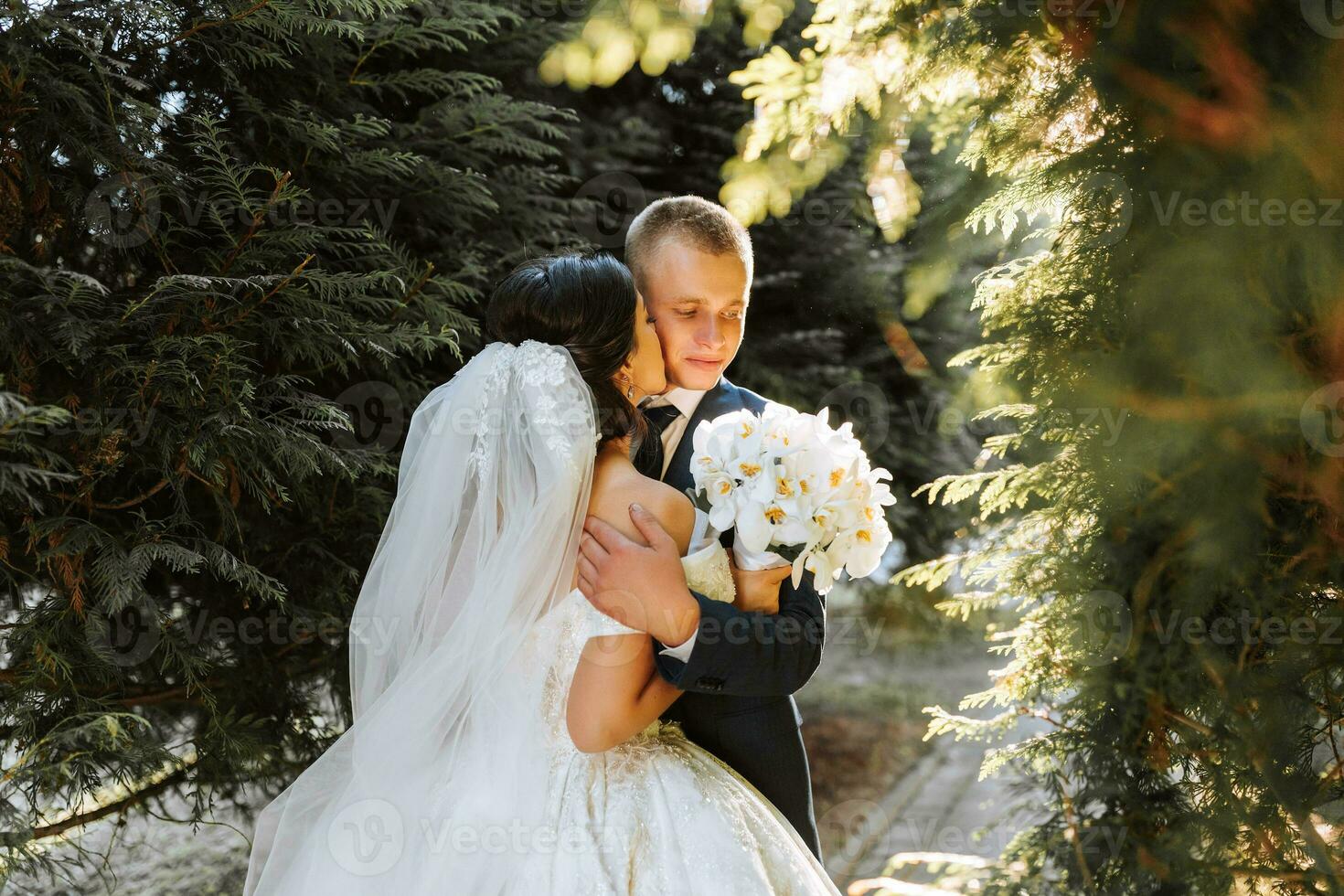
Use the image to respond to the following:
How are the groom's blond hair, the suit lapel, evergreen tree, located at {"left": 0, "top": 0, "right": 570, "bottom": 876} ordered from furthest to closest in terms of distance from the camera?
the groom's blond hair → the suit lapel → evergreen tree, located at {"left": 0, "top": 0, "right": 570, "bottom": 876}

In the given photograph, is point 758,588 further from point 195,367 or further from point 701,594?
point 195,367

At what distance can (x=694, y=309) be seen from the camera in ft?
10.4

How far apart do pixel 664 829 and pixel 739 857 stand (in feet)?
0.53

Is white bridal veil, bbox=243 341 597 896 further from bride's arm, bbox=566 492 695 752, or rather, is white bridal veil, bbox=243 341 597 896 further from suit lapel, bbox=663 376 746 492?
suit lapel, bbox=663 376 746 492

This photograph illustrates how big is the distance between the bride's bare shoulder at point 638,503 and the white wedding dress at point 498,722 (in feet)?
0.19

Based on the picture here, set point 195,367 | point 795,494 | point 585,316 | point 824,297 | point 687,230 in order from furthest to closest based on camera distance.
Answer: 1. point 824,297
2. point 687,230
3. point 195,367
4. point 585,316
5. point 795,494

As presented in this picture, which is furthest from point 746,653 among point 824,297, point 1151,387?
point 824,297

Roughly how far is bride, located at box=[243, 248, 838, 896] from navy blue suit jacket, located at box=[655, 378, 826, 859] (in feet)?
0.34

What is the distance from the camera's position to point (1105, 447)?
→ 7.26 feet

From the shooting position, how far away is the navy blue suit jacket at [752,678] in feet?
→ 7.29

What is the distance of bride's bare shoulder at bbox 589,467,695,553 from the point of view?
7.45ft

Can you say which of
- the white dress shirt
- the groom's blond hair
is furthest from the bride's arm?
the groom's blond hair

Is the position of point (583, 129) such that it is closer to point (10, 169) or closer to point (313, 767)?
point (10, 169)

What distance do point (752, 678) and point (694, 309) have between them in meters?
1.28
